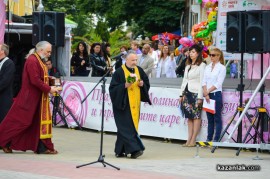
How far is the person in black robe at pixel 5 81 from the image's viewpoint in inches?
647

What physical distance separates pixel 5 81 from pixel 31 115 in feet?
2.45

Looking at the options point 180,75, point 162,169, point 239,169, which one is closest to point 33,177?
point 162,169

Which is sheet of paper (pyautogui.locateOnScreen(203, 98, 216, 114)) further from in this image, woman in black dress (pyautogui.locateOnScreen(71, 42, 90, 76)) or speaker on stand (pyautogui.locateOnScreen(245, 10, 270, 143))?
woman in black dress (pyautogui.locateOnScreen(71, 42, 90, 76))

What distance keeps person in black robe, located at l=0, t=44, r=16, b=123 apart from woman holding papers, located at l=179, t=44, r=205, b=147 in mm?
3473

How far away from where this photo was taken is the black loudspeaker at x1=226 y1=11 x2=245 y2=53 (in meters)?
17.0

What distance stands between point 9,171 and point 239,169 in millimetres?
3404

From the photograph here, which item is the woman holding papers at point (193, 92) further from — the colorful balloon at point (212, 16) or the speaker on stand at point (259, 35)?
the colorful balloon at point (212, 16)

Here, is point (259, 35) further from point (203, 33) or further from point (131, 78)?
point (203, 33)

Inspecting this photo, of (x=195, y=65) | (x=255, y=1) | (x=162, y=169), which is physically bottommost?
(x=162, y=169)

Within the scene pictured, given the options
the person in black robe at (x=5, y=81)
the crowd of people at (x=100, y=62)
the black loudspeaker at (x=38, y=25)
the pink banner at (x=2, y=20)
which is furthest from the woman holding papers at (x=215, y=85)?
the crowd of people at (x=100, y=62)

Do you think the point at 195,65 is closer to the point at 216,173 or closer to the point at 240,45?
the point at 240,45

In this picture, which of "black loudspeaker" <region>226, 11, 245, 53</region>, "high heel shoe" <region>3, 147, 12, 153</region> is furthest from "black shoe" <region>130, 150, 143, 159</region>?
"black loudspeaker" <region>226, 11, 245, 53</region>

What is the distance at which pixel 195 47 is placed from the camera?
1800cm

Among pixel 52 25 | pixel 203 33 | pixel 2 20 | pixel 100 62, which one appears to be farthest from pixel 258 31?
pixel 100 62
